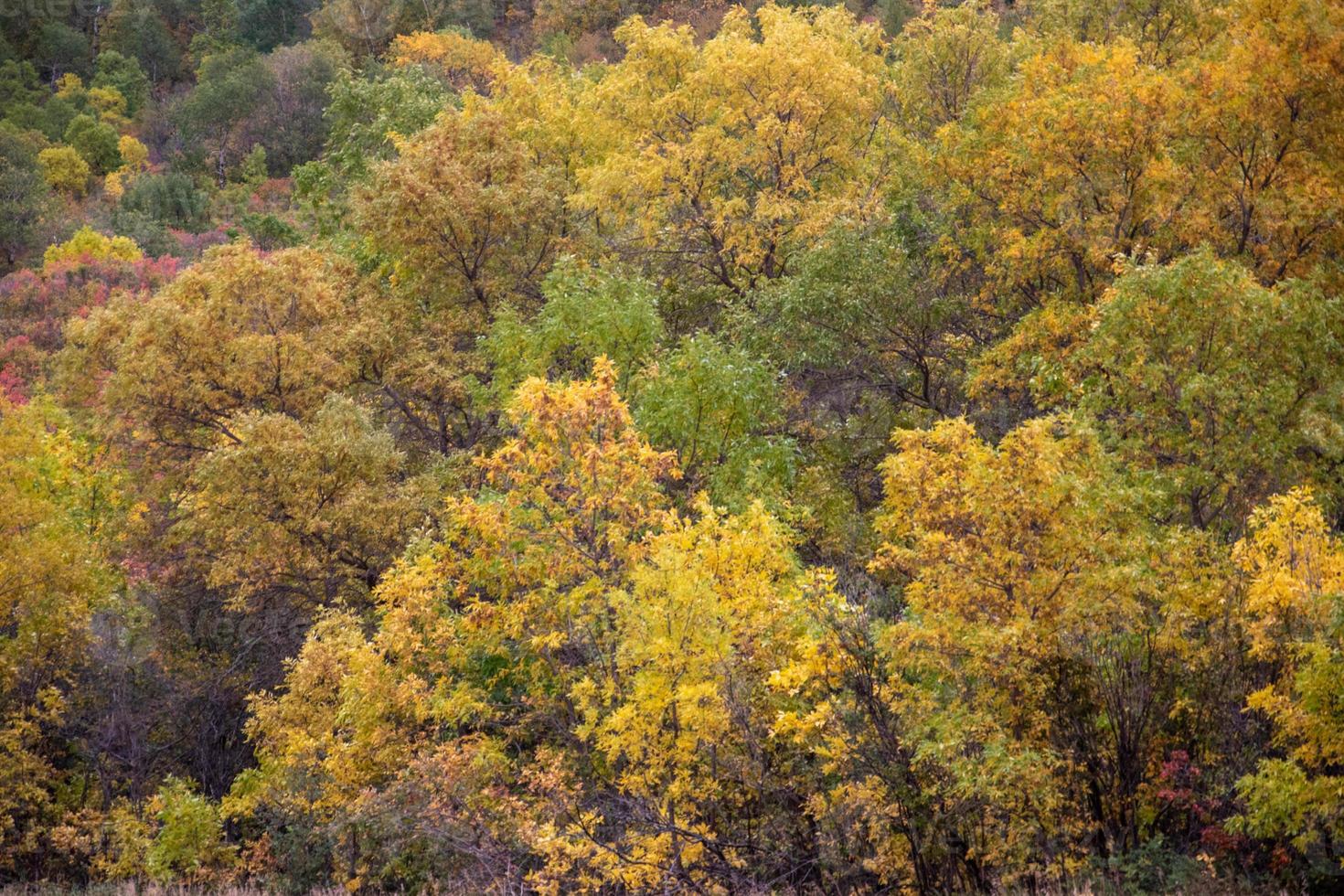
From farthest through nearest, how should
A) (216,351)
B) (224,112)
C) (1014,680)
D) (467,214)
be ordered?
(224,112) → (467,214) → (216,351) → (1014,680)

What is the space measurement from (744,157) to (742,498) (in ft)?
33.5

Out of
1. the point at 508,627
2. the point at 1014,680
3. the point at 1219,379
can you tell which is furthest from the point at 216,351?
the point at 1219,379

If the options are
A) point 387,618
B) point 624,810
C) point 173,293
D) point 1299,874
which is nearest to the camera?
point 1299,874

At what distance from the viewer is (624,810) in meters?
15.4

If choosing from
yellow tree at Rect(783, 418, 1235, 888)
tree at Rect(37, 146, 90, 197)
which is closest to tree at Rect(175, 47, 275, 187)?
tree at Rect(37, 146, 90, 197)

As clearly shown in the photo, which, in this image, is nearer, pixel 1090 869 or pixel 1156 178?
pixel 1090 869

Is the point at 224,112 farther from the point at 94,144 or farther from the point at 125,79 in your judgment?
the point at 125,79

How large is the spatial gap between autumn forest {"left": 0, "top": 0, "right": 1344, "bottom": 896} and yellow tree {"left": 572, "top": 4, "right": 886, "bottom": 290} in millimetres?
137

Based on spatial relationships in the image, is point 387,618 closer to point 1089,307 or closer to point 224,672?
point 224,672

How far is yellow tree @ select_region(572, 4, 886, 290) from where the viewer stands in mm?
27797

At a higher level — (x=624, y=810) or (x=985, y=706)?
(x=985, y=706)

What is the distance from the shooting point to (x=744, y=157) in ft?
92.6

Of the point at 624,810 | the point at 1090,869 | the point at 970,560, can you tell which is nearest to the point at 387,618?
the point at 624,810

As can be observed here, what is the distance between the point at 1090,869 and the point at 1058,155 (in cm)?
1415
